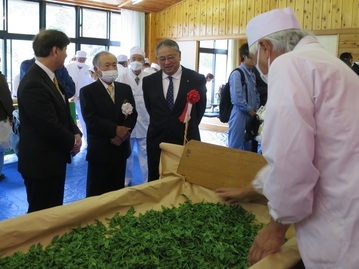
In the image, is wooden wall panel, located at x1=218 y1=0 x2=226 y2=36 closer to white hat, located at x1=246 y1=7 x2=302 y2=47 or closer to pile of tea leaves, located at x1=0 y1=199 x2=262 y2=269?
pile of tea leaves, located at x1=0 y1=199 x2=262 y2=269

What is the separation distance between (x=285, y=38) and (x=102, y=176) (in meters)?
2.04

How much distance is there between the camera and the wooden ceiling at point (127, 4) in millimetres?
8445

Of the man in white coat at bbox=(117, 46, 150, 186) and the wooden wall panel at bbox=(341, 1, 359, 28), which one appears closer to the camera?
the man in white coat at bbox=(117, 46, 150, 186)

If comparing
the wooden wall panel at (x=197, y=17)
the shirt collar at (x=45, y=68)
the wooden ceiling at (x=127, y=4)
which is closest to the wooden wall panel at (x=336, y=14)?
the wooden wall panel at (x=197, y=17)

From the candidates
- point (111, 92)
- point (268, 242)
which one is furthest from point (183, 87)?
point (268, 242)

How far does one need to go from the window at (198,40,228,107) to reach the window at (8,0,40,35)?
394 cm

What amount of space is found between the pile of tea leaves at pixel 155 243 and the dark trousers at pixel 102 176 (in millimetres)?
1012

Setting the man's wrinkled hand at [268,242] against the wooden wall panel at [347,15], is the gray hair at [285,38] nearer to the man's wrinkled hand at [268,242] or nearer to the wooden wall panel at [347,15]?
the man's wrinkled hand at [268,242]

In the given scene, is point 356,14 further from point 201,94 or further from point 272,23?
point 272,23

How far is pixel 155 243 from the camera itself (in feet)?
5.67

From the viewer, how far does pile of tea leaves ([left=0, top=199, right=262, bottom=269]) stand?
158 cm

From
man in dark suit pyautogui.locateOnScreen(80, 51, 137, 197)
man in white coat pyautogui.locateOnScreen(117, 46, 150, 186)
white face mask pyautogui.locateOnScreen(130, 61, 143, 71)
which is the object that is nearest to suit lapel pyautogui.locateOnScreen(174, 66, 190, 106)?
man in dark suit pyautogui.locateOnScreen(80, 51, 137, 197)

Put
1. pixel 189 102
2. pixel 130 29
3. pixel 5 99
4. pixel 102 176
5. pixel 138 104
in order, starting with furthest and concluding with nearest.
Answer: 1. pixel 130 29
2. pixel 138 104
3. pixel 5 99
4. pixel 102 176
5. pixel 189 102

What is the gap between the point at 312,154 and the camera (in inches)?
45.4
